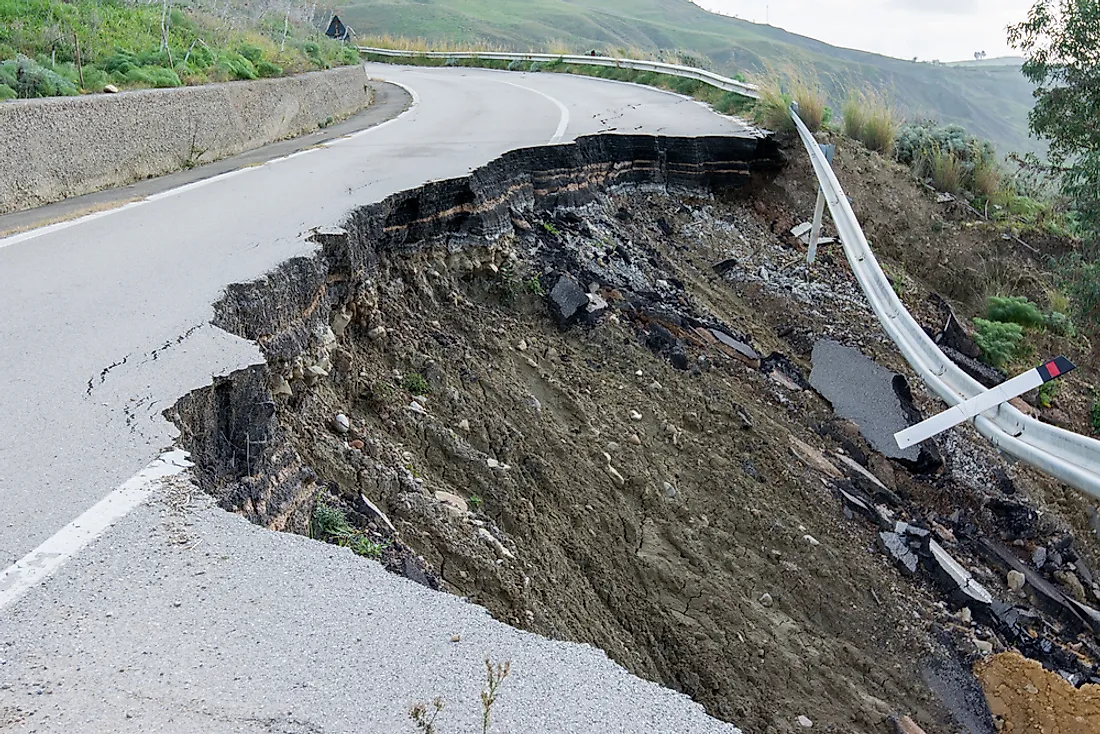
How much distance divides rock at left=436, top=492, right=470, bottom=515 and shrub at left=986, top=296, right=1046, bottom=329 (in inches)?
394

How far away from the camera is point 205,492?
3.92 m

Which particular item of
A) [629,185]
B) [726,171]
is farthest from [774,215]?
[629,185]

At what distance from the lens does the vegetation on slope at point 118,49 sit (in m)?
9.65

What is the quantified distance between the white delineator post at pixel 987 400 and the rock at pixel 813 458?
888mm

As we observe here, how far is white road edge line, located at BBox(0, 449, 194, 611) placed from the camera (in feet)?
10.5

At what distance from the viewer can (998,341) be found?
12180mm

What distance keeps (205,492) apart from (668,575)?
351 centimetres

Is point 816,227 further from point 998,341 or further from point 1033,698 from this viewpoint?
point 1033,698

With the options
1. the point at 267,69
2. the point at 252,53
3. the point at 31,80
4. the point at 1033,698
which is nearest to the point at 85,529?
the point at 1033,698

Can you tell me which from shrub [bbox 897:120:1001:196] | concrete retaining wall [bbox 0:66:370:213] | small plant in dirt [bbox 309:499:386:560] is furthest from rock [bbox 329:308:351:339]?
shrub [bbox 897:120:1001:196]

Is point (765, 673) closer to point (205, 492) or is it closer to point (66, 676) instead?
point (205, 492)

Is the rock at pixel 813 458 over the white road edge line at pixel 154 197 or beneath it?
beneath

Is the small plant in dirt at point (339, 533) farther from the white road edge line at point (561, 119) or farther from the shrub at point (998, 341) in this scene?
the shrub at point (998, 341)

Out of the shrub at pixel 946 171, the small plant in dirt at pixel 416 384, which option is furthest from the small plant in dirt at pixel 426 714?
the shrub at pixel 946 171
